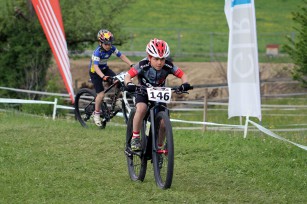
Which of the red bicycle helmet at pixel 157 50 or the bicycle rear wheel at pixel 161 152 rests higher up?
the red bicycle helmet at pixel 157 50

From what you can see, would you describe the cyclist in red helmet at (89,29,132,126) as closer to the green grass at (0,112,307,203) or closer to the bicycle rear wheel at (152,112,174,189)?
the green grass at (0,112,307,203)

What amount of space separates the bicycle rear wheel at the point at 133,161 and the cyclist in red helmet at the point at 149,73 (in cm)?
19

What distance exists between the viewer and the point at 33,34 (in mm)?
28453

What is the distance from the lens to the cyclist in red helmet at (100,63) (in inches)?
628

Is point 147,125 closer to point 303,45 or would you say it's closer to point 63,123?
point 63,123

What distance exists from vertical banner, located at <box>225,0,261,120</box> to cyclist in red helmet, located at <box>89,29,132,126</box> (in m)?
2.40

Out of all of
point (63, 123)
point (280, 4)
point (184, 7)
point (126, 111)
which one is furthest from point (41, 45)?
point (280, 4)

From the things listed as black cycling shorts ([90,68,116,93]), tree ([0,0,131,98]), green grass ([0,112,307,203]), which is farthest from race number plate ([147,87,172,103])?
tree ([0,0,131,98])

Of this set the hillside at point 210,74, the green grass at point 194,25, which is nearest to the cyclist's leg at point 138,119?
the hillside at point 210,74

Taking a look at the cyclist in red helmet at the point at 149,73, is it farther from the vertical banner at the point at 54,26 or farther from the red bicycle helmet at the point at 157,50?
the vertical banner at the point at 54,26

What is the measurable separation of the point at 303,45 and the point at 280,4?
39.3 m

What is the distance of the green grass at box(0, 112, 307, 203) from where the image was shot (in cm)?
1055

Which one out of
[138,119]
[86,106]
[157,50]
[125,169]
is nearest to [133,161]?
[125,169]

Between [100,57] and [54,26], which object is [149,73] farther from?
[54,26]
